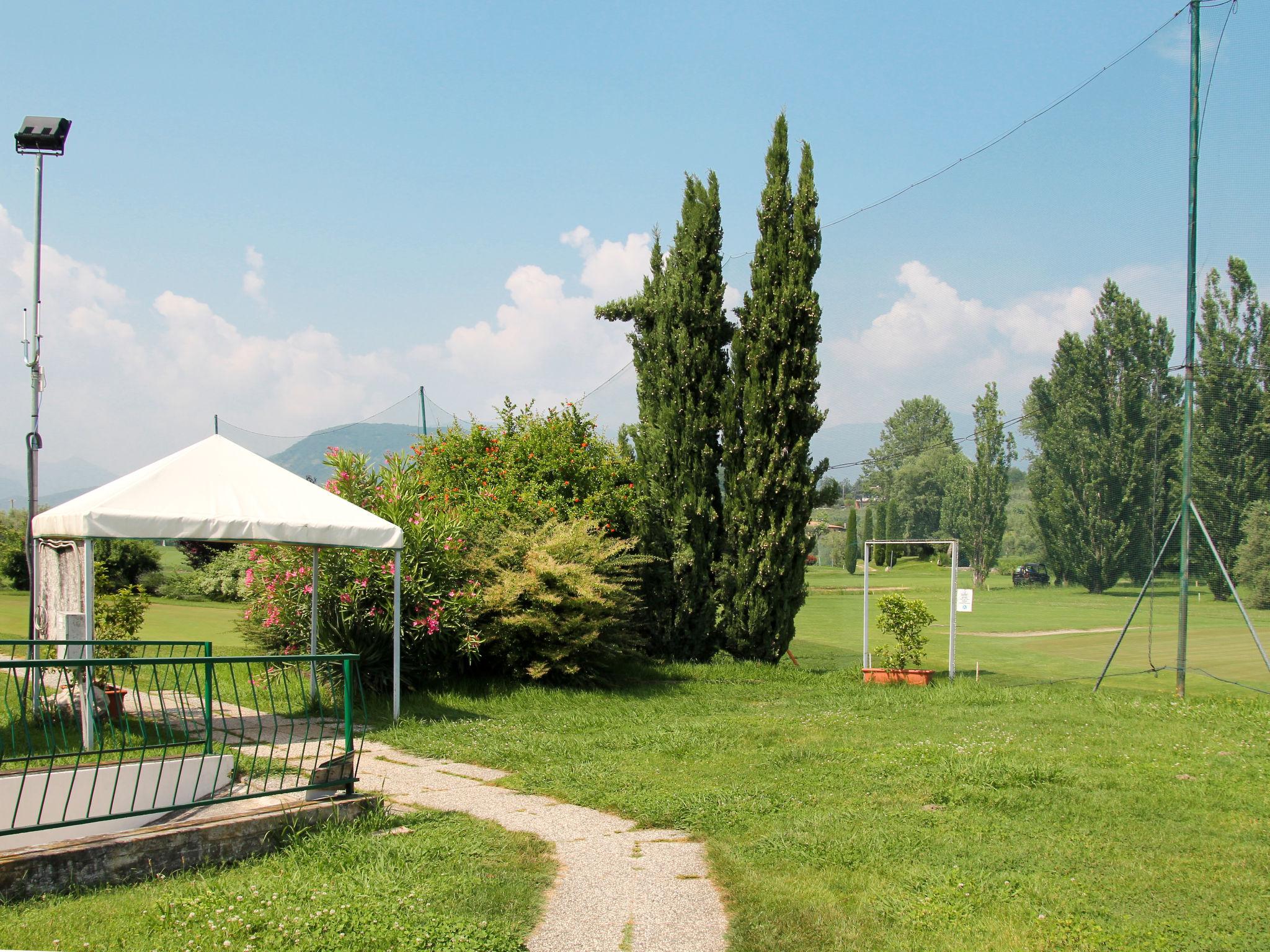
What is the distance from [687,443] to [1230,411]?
665 centimetres

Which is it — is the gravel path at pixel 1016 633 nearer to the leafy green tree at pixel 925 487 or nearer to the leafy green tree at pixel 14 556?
the leafy green tree at pixel 925 487

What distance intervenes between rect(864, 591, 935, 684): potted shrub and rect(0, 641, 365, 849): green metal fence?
6733 millimetres

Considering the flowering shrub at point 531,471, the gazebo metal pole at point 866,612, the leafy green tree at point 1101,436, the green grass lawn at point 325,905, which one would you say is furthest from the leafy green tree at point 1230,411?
the green grass lawn at point 325,905

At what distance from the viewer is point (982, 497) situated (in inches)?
553

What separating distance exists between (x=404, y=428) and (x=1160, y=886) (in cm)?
Result: 2602

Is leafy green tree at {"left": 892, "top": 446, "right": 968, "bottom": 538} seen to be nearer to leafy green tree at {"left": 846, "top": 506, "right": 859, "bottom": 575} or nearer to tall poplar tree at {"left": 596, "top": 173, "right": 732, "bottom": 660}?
leafy green tree at {"left": 846, "top": 506, "right": 859, "bottom": 575}

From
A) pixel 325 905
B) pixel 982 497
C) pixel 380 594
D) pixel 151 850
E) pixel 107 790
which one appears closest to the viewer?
pixel 325 905

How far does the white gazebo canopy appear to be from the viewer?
676 centimetres

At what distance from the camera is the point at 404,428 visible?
92.5 ft

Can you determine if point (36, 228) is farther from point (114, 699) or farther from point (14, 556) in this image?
point (14, 556)

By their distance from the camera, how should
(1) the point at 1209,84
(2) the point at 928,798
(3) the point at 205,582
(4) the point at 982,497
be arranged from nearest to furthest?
(2) the point at 928,798 → (1) the point at 1209,84 → (4) the point at 982,497 → (3) the point at 205,582

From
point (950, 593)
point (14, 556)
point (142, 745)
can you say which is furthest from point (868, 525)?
point (14, 556)

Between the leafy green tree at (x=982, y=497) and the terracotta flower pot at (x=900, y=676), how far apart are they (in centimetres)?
237

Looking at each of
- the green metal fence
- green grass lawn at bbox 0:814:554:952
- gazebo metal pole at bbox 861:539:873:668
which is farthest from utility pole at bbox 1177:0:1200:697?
the green metal fence
